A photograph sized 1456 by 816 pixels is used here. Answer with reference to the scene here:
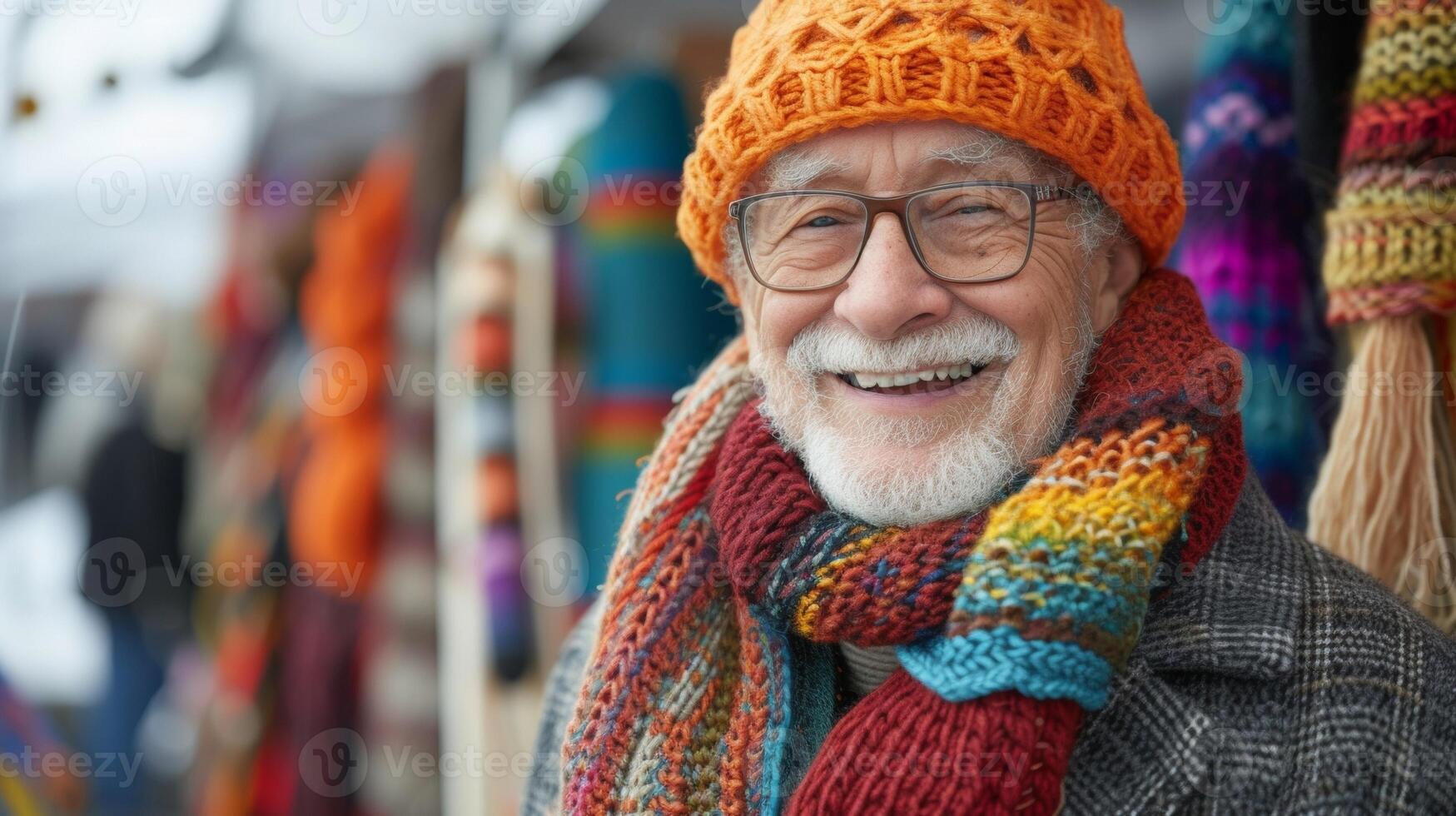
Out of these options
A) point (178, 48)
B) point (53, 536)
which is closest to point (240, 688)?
point (53, 536)

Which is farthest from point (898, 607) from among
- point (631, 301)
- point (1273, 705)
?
point (631, 301)

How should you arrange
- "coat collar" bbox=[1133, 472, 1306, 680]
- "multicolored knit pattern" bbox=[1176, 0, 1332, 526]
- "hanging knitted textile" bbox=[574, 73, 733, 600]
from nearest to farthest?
"coat collar" bbox=[1133, 472, 1306, 680] < "multicolored knit pattern" bbox=[1176, 0, 1332, 526] < "hanging knitted textile" bbox=[574, 73, 733, 600]

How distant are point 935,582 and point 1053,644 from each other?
177 mm

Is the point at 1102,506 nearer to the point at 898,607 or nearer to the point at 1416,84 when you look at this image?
the point at 898,607

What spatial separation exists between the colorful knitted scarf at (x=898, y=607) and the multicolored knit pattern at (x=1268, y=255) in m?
0.53

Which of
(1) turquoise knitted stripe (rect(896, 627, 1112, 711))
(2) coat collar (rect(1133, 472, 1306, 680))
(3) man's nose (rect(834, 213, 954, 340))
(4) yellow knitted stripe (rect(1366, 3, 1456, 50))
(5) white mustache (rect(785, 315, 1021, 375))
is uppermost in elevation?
(4) yellow knitted stripe (rect(1366, 3, 1456, 50))

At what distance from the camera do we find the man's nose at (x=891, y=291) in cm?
169

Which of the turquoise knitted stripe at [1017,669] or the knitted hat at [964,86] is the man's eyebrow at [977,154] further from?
the turquoise knitted stripe at [1017,669]

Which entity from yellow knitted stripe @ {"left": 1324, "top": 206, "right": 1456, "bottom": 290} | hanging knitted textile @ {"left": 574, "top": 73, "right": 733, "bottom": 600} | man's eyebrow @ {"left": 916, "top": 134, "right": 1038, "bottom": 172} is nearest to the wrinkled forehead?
man's eyebrow @ {"left": 916, "top": 134, "right": 1038, "bottom": 172}

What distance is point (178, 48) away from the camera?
3693mm

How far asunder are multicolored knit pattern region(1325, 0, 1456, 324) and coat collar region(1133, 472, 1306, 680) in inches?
18.7

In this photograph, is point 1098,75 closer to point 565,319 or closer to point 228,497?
point 565,319

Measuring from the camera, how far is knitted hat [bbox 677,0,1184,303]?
166cm

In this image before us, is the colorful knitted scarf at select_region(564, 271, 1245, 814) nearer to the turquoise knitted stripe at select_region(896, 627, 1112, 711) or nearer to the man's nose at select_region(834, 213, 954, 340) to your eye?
the turquoise knitted stripe at select_region(896, 627, 1112, 711)
